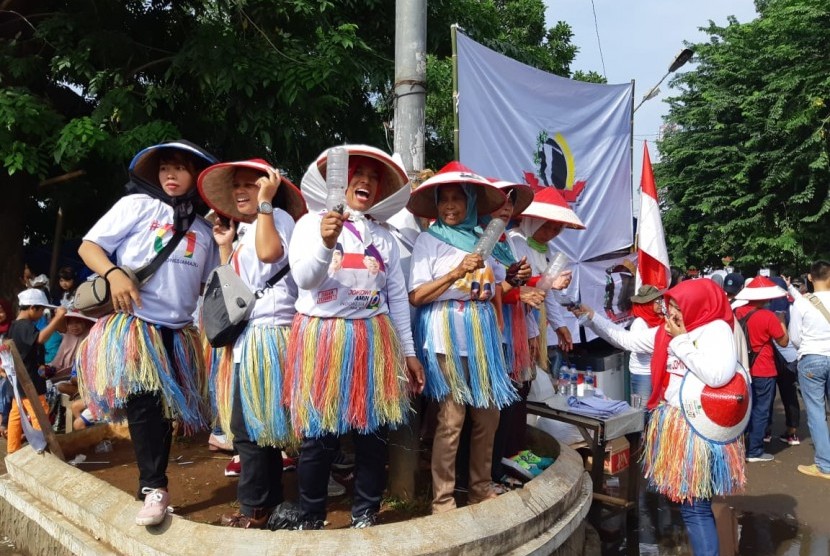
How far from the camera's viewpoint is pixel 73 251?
9680 millimetres

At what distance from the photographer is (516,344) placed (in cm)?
348

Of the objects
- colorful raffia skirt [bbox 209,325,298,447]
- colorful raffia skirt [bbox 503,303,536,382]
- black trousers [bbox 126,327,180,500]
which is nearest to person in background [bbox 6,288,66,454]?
black trousers [bbox 126,327,180,500]

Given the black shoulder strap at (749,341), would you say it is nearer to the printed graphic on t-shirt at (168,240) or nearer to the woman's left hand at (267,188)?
the woman's left hand at (267,188)

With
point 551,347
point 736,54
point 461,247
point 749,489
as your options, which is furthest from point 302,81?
point 736,54

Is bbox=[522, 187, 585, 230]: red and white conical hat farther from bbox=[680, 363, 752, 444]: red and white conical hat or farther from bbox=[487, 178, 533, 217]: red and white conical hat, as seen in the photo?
bbox=[680, 363, 752, 444]: red and white conical hat

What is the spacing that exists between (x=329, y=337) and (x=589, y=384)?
3.33 m

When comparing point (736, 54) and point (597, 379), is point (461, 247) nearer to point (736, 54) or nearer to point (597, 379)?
point (597, 379)

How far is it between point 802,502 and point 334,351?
13.8 feet

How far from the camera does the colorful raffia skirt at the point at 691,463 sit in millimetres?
3193

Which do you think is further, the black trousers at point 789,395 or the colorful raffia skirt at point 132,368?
the black trousers at point 789,395

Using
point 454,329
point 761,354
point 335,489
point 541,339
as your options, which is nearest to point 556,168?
point 761,354

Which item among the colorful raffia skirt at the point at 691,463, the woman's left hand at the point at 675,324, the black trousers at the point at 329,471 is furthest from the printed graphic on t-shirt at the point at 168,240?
the colorful raffia skirt at the point at 691,463

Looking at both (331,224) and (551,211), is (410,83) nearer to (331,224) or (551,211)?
(551,211)

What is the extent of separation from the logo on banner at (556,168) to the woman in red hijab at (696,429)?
2.91 metres
